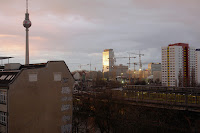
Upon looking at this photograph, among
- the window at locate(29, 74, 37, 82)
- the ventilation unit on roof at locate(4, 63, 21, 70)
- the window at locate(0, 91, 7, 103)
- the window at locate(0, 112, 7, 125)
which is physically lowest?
the window at locate(0, 112, 7, 125)

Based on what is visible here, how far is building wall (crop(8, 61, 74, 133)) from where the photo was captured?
16469mm

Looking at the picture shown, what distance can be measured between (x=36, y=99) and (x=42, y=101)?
71cm

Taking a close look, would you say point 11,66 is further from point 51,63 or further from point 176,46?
point 176,46

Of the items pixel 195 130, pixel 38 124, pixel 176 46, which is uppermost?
pixel 176 46

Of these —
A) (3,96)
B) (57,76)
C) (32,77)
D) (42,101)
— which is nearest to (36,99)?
(42,101)

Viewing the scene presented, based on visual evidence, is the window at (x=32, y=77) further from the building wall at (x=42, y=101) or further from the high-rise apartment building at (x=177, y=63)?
the high-rise apartment building at (x=177, y=63)

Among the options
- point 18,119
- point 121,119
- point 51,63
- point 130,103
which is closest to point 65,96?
point 51,63

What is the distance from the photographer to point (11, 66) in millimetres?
21438

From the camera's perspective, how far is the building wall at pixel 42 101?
16.5 meters

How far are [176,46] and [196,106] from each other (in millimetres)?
99409

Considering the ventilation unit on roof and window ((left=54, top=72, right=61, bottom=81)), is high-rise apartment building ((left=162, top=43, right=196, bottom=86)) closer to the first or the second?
window ((left=54, top=72, right=61, bottom=81))

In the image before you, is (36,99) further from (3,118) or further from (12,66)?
(12,66)

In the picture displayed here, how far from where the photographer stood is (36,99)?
59.0 feet

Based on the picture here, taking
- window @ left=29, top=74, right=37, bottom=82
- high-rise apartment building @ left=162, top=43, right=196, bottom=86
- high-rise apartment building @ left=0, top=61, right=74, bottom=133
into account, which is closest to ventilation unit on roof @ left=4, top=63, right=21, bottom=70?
high-rise apartment building @ left=0, top=61, right=74, bottom=133
